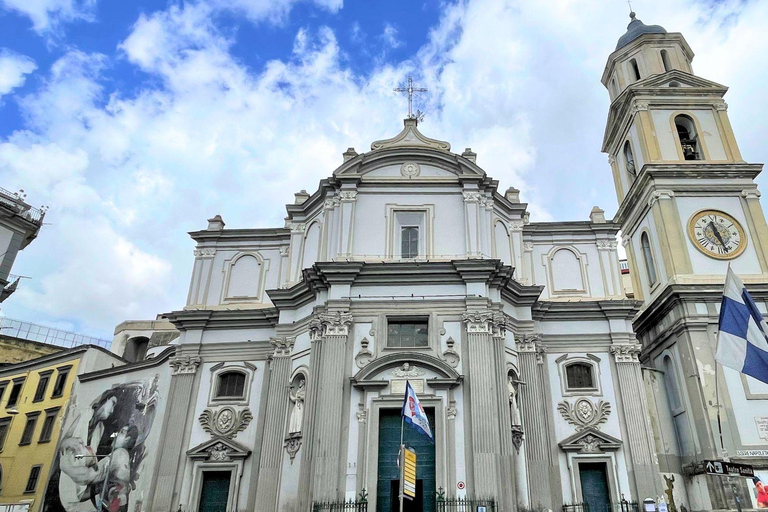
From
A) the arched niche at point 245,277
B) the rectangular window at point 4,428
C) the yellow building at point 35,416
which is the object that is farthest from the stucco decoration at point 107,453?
the rectangular window at point 4,428

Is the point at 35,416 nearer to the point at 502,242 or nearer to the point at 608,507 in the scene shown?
the point at 502,242

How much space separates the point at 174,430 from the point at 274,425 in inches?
158

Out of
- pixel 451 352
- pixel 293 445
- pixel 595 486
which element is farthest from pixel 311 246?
pixel 595 486

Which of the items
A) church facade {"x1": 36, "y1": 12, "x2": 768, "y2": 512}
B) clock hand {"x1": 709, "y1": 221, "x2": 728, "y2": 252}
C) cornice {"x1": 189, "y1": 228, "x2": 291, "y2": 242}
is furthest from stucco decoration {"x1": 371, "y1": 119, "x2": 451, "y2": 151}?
clock hand {"x1": 709, "y1": 221, "x2": 728, "y2": 252}

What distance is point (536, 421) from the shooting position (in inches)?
835

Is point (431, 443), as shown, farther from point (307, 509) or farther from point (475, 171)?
point (475, 171)

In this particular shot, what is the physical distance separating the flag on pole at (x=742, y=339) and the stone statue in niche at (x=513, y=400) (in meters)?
7.67

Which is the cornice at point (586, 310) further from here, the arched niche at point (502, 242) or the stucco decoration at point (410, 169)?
the stucco decoration at point (410, 169)

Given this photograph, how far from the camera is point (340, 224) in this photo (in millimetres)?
22766

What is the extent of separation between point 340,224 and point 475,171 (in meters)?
5.81

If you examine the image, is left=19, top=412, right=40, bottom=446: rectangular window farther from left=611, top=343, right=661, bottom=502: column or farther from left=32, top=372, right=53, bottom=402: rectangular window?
left=611, top=343, right=661, bottom=502: column

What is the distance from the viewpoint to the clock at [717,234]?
2612 cm

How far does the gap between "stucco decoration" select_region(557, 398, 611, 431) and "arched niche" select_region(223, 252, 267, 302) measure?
12922mm

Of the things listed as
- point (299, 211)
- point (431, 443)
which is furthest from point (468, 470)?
point (299, 211)
